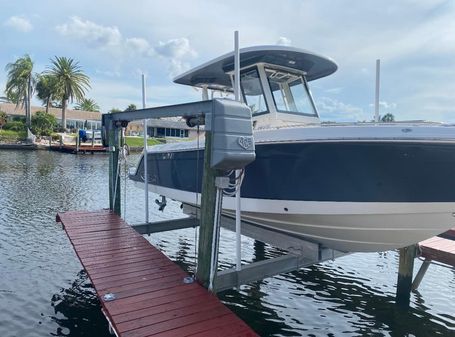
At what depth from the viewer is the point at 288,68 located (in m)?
7.36

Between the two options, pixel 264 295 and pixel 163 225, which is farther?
pixel 163 225

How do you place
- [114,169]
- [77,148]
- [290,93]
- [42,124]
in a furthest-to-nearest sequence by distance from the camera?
1. [42,124]
2. [77,148]
3. [114,169]
4. [290,93]

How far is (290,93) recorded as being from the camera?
7.47 meters

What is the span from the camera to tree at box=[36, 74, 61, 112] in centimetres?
5541

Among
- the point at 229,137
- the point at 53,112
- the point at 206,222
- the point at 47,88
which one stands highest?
the point at 47,88

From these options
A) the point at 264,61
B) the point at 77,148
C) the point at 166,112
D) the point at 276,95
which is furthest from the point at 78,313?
the point at 77,148

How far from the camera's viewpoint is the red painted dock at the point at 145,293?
3986mm

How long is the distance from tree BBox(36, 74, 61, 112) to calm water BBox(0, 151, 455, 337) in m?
49.1

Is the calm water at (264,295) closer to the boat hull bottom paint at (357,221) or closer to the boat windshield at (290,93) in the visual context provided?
the boat hull bottom paint at (357,221)

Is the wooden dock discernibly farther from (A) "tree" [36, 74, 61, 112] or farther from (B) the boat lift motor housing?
(B) the boat lift motor housing

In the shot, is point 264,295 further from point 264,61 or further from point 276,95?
point 264,61

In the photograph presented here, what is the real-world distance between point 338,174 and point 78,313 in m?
4.86

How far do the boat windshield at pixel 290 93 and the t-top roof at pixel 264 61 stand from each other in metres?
0.20

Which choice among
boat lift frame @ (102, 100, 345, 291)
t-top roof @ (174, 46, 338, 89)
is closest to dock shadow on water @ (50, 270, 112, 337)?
boat lift frame @ (102, 100, 345, 291)
